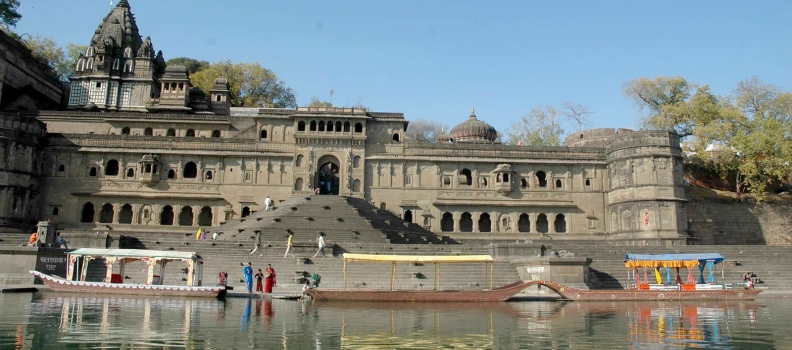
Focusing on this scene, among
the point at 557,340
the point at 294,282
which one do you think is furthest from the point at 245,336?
the point at 294,282

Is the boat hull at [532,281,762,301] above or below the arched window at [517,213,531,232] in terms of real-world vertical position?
below

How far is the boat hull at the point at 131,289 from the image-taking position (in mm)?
19672

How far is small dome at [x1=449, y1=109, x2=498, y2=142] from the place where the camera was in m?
50.3

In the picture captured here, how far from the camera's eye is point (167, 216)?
4238cm

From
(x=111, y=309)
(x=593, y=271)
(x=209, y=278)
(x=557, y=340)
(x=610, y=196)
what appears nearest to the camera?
(x=557, y=340)

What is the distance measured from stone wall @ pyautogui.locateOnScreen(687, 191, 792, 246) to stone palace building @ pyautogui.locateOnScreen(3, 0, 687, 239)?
20.2ft

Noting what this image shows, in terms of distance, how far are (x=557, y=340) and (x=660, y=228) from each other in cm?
2924

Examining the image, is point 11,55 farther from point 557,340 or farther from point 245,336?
point 557,340

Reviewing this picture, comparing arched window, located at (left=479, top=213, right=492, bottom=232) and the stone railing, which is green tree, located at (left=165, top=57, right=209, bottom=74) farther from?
arched window, located at (left=479, top=213, right=492, bottom=232)

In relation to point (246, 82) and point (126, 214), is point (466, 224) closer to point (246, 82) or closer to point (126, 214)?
point (126, 214)

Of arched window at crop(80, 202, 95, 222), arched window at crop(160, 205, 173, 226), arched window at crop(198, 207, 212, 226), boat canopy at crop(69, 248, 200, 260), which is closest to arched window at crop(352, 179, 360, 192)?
arched window at crop(198, 207, 212, 226)

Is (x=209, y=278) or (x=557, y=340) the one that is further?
(x=209, y=278)

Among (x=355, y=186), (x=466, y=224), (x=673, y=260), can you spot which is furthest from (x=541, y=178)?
(x=673, y=260)

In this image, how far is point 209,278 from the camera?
2495 centimetres
